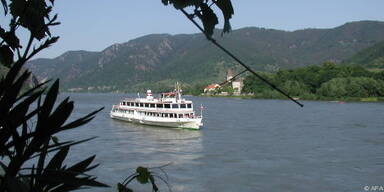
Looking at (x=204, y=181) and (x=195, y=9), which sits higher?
(x=195, y=9)

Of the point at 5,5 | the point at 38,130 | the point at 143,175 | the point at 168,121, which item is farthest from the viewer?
the point at 168,121

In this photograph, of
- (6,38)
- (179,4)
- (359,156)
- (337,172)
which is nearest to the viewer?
(179,4)

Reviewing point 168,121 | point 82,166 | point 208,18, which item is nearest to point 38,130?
point 82,166

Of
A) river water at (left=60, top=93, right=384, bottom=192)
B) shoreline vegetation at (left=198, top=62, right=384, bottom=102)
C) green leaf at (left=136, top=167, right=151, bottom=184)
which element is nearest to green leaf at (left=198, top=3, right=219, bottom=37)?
green leaf at (left=136, top=167, right=151, bottom=184)

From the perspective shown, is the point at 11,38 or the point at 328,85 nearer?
the point at 11,38

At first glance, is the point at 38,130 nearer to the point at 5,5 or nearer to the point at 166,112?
the point at 5,5

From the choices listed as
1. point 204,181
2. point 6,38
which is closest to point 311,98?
point 204,181

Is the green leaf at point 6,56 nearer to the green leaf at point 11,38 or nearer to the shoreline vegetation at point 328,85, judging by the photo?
the green leaf at point 11,38

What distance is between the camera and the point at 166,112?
1626 inches

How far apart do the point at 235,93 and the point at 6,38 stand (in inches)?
5240

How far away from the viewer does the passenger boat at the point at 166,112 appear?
39.1 meters

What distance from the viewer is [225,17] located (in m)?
0.96

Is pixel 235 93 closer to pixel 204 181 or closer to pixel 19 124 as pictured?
pixel 204 181

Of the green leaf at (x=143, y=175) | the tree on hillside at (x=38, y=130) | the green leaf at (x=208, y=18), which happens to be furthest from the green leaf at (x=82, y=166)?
the green leaf at (x=143, y=175)
